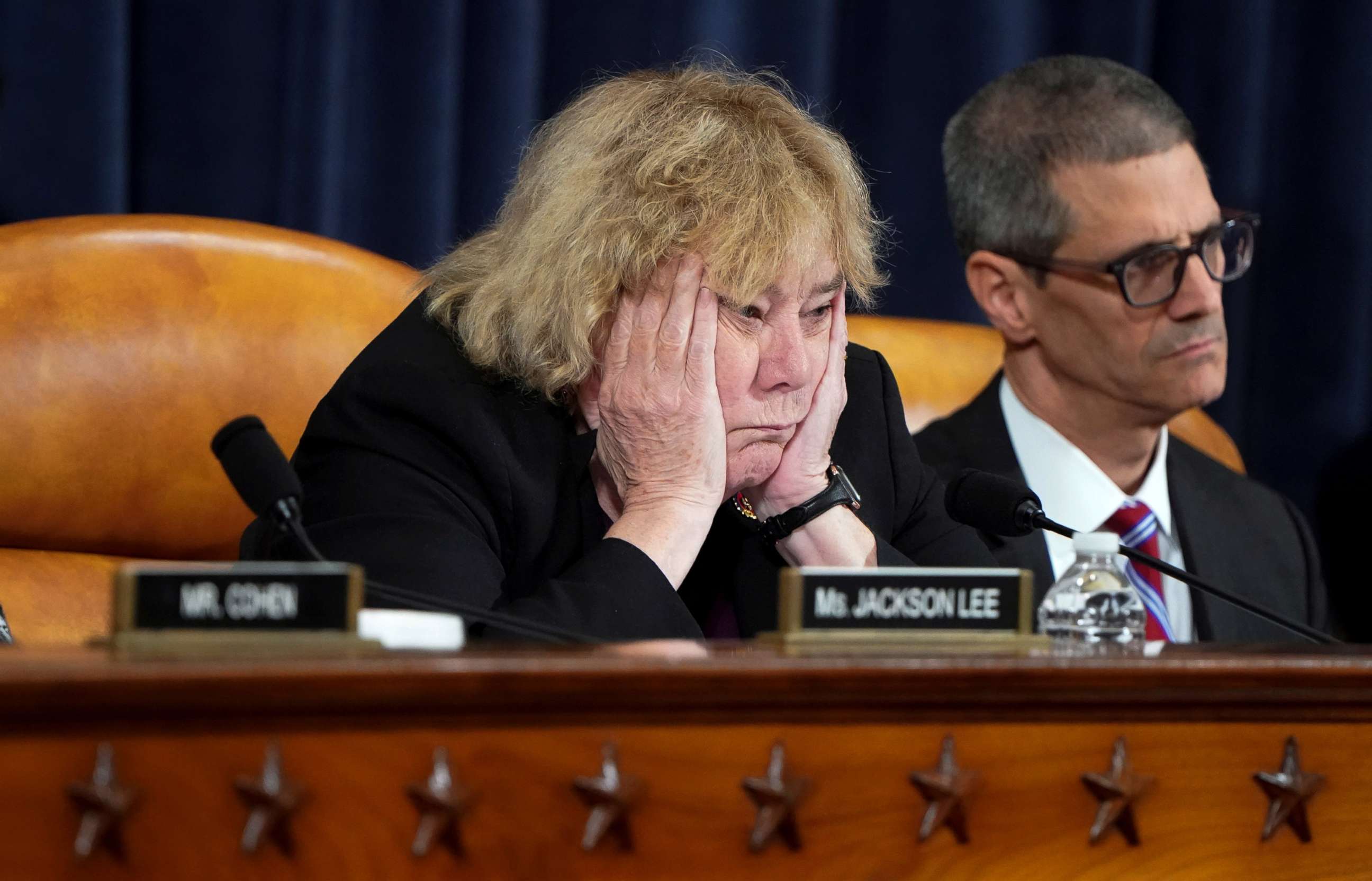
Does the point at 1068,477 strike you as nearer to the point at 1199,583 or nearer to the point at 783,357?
the point at 783,357

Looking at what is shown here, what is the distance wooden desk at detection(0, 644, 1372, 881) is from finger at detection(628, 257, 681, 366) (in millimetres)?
585

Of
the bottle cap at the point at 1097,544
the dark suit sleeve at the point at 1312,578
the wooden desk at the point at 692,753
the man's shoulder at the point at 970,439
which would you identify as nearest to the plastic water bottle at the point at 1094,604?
the bottle cap at the point at 1097,544

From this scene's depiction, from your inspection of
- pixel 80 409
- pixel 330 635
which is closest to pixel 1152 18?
pixel 80 409

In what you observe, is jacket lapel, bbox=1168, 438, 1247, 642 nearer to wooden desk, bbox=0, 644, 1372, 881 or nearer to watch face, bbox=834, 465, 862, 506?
watch face, bbox=834, 465, 862, 506

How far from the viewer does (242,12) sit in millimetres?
1908

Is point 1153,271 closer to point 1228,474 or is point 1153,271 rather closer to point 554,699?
point 1228,474

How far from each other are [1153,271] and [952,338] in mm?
330

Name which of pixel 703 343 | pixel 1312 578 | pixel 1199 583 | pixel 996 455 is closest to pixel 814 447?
pixel 703 343

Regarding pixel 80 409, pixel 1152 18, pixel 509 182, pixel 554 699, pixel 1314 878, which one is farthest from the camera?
pixel 1152 18

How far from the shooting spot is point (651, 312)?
1.36m

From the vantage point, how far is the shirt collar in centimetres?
192

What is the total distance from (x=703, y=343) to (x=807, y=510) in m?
0.19

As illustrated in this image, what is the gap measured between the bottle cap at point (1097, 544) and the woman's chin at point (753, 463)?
0.42 m

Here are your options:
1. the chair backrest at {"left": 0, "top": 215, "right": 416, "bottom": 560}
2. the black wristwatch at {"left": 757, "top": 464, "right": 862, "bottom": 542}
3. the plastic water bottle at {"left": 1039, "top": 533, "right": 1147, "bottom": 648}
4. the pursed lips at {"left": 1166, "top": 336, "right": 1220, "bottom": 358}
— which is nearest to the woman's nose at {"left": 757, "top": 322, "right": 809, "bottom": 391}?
the black wristwatch at {"left": 757, "top": 464, "right": 862, "bottom": 542}
